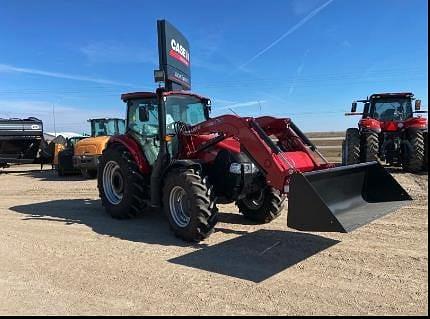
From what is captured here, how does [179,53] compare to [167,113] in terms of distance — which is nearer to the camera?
[167,113]

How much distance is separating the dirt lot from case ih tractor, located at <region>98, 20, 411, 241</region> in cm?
43

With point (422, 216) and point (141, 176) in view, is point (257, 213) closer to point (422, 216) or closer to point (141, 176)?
point (141, 176)

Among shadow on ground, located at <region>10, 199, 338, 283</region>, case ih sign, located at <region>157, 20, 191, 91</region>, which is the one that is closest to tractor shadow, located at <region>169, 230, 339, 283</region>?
shadow on ground, located at <region>10, 199, 338, 283</region>

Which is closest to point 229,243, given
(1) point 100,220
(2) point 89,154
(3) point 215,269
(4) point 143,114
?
(3) point 215,269

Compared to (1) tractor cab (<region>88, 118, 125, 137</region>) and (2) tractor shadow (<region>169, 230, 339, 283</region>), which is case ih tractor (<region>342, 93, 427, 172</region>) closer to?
(2) tractor shadow (<region>169, 230, 339, 283</region>)

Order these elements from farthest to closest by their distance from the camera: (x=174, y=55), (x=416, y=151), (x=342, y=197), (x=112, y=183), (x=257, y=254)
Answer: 1. (x=174, y=55)
2. (x=416, y=151)
3. (x=112, y=183)
4. (x=342, y=197)
5. (x=257, y=254)

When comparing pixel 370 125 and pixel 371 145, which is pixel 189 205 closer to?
pixel 371 145

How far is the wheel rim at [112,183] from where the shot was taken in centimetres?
838

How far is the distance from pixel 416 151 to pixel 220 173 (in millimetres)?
8107

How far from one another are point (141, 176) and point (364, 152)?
796 cm

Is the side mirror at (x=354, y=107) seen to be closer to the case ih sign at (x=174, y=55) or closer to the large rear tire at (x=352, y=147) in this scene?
the large rear tire at (x=352, y=147)

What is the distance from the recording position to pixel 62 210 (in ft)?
30.1

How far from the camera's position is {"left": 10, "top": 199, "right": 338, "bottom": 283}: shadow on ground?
5.26 meters

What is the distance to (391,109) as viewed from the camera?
50.3 ft
